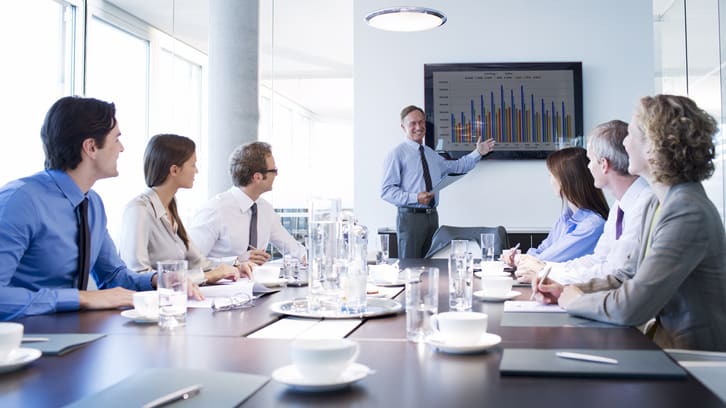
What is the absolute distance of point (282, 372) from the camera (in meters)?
1.11

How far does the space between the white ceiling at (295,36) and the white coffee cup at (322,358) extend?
16.4 ft

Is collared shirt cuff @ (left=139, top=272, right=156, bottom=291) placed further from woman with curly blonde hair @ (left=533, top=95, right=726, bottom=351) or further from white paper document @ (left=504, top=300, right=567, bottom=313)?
woman with curly blonde hair @ (left=533, top=95, right=726, bottom=351)

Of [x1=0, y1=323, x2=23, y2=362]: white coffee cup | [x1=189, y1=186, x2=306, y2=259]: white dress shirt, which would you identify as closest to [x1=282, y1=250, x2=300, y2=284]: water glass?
[x1=189, y1=186, x2=306, y2=259]: white dress shirt

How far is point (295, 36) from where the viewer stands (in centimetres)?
742

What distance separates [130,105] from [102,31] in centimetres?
60

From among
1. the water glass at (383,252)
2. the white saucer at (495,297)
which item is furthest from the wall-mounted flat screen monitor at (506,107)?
the white saucer at (495,297)

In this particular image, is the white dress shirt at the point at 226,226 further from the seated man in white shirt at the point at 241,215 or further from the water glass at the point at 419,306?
the water glass at the point at 419,306

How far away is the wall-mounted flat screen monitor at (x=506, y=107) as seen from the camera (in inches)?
210

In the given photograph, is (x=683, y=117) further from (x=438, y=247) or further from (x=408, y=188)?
(x=408, y=188)

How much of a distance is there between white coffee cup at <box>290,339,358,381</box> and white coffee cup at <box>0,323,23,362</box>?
1.79 feet

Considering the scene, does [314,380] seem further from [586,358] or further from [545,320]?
[545,320]

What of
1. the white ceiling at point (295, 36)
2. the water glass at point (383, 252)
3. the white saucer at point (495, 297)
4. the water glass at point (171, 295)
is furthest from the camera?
the white ceiling at point (295, 36)

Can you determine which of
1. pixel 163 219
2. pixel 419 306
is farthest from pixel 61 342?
pixel 163 219

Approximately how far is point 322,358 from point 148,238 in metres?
1.88
